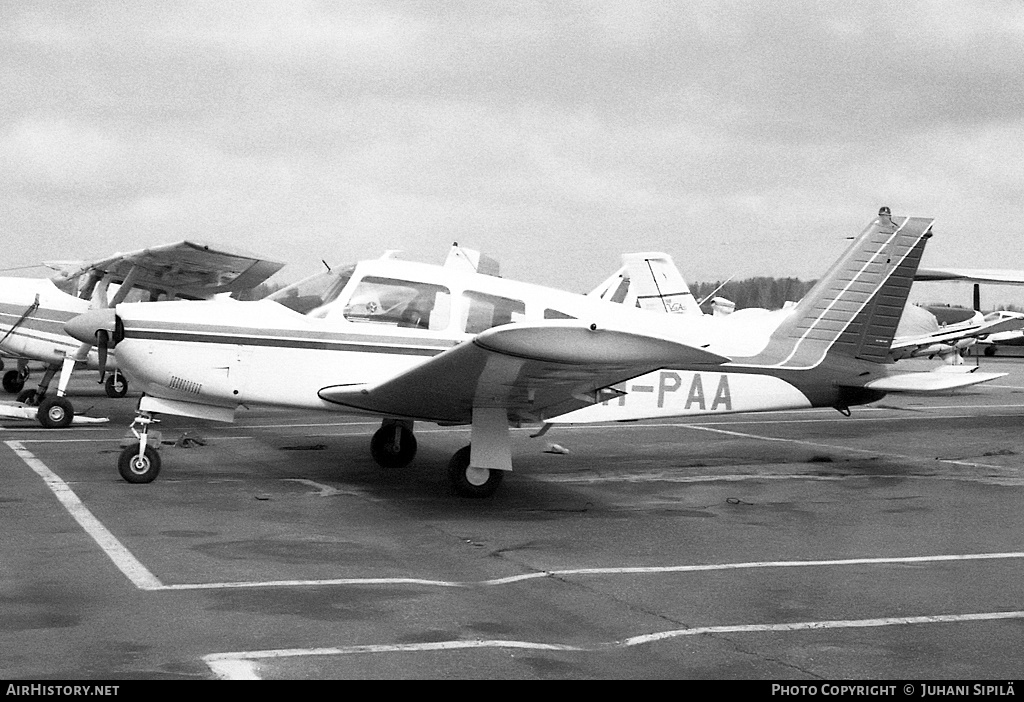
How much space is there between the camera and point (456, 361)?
827 centimetres

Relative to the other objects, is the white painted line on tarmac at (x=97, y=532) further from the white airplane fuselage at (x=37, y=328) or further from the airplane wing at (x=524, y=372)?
the white airplane fuselage at (x=37, y=328)

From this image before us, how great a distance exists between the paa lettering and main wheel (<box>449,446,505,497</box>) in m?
2.20

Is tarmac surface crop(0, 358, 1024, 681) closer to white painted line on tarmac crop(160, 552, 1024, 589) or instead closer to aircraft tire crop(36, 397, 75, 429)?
white painted line on tarmac crop(160, 552, 1024, 589)

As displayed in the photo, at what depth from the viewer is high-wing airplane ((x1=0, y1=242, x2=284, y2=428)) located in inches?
679

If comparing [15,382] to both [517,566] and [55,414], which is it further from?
[517,566]

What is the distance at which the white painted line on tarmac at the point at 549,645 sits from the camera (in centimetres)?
464

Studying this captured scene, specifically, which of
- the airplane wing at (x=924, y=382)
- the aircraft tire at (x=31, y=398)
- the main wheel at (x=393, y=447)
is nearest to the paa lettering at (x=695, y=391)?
the airplane wing at (x=924, y=382)

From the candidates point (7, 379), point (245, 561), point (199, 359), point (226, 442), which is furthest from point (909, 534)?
point (7, 379)

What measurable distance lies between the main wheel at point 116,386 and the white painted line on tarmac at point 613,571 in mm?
15465

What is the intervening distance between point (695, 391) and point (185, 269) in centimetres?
1051

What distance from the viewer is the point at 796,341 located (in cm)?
1151

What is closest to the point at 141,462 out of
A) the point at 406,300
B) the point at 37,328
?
the point at 406,300

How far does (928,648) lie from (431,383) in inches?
183
